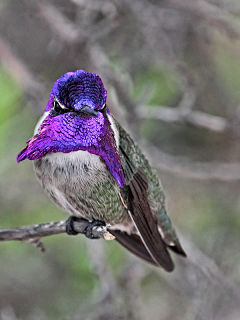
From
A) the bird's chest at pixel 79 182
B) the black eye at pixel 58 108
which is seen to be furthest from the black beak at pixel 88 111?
the bird's chest at pixel 79 182

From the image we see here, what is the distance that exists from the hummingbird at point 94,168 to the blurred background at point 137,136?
83 centimetres

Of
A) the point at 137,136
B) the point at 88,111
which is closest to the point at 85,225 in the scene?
the point at 88,111

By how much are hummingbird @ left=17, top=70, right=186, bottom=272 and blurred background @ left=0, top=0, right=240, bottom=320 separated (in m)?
0.83

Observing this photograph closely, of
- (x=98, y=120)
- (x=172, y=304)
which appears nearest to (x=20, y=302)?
(x=172, y=304)

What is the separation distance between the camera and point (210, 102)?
15.8 ft

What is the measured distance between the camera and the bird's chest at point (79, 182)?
81.1 inches

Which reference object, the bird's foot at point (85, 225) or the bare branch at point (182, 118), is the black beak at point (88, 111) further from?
the bare branch at point (182, 118)

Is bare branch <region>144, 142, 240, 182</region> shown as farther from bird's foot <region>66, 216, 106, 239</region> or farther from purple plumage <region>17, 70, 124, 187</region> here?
purple plumage <region>17, 70, 124, 187</region>

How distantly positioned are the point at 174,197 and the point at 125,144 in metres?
2.37

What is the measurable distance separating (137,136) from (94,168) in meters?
1.31

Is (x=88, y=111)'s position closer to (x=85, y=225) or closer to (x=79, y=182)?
(x=79, y=182)

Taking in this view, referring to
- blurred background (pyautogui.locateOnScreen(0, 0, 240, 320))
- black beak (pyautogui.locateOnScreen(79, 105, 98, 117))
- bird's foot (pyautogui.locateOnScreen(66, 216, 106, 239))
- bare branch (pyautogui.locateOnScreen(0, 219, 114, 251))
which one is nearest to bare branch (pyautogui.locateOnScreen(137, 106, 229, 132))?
blurred background (pyautogui.locateOnScreen(0, 0, 240, 320))

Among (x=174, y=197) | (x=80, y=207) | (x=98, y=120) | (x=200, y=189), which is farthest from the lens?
(x=200, y=189)

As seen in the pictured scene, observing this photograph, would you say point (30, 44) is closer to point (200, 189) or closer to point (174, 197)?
point (174, 197)
